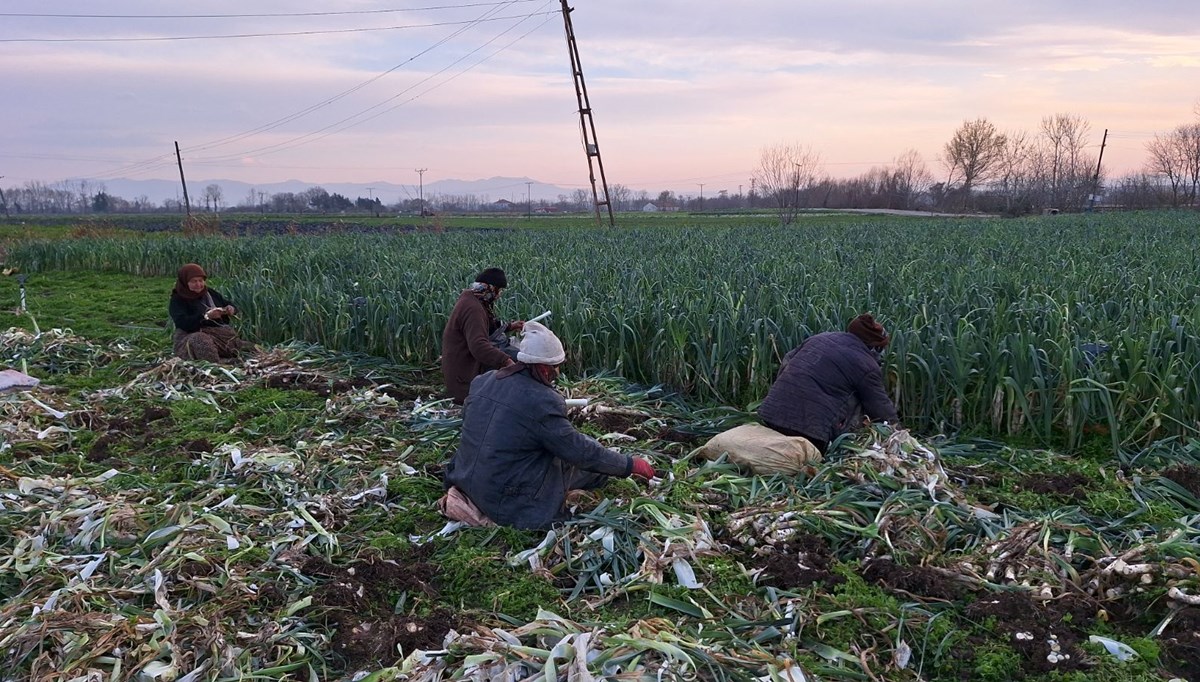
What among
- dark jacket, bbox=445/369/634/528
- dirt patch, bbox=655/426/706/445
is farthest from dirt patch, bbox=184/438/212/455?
dirt patch, bbox=655/426/706/445

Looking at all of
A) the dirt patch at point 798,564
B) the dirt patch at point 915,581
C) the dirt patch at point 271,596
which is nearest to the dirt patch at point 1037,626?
the dirt patch at point 915,581

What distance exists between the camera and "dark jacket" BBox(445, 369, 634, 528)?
3715mm

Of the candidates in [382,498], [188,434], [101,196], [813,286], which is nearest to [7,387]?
[188,434]

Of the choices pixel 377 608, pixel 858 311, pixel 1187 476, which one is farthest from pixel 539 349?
pixel 858 311

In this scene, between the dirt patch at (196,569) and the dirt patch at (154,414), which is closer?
the dirt patch at (196,569)

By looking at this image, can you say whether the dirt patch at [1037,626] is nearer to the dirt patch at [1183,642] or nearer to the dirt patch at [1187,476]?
the dirt patch at [1183,642]

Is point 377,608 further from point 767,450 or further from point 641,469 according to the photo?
point 767,450

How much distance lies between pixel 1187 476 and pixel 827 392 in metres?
1.72

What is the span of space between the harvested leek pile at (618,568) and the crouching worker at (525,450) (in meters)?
0.12

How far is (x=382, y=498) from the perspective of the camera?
171 inches

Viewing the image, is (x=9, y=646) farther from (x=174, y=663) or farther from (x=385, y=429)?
(x=385, y=429)

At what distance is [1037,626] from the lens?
9.66ft

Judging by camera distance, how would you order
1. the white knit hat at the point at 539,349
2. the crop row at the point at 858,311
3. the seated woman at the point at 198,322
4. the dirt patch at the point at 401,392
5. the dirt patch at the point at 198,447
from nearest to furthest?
the white knit hat at the point at 539,349 < the crop row at the point at 858,311 < the dirt patch at the point at 198,447 < the dirt patch at the point at 401,392 < the seated woman at the point at 198,322

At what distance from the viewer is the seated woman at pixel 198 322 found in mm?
7418
